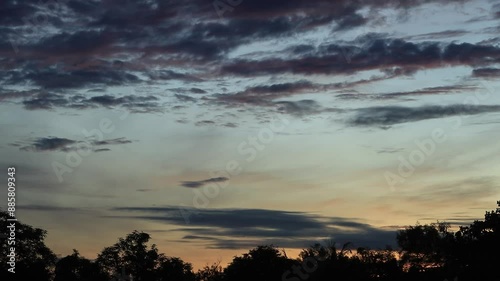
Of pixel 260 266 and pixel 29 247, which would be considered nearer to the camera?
pixel 260 266

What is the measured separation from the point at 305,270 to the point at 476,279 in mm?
14724

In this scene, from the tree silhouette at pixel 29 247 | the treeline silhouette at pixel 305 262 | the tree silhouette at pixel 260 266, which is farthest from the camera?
the tree silhouette at pixel 29 247

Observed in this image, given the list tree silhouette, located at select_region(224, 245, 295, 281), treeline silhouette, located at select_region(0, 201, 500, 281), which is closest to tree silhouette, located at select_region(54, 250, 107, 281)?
treeline silhouette, located at select_region(0, 201, 500, 281)

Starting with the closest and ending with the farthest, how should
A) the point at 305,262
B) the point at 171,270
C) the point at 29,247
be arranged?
1. the point at 305,262
2. the point at 29,247
3. the point at 171,270

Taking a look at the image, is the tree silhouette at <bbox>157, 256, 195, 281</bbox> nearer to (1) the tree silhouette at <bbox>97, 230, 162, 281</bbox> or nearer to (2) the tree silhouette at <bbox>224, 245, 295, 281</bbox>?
(1) the tree silhouette at <bbox>97, 230, 162, 281</bbox>

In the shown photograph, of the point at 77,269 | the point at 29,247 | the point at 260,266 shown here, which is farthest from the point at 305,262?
the point at 77,269

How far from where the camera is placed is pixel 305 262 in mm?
69750

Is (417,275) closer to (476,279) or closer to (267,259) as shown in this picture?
(476,279)

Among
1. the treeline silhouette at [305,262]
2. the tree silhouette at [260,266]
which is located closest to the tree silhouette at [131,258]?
the treeline silhouette at [305,262]

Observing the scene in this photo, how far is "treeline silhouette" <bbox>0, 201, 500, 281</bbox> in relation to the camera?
60406 mm

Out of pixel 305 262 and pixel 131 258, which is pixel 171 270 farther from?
pixel 305 262

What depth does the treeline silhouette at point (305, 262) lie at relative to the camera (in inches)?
2378

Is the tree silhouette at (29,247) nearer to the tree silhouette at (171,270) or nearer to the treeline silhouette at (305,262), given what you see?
the treeline silhouette at (305,262)

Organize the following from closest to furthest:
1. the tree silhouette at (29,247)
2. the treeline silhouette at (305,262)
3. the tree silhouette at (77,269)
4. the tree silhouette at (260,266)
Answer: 1. the treeline silhouette at (305,262)
2. the tree silhouette at (260,266)
3. the tree silhouette at (29,247)
4. the tree silhouette at (77,269)
